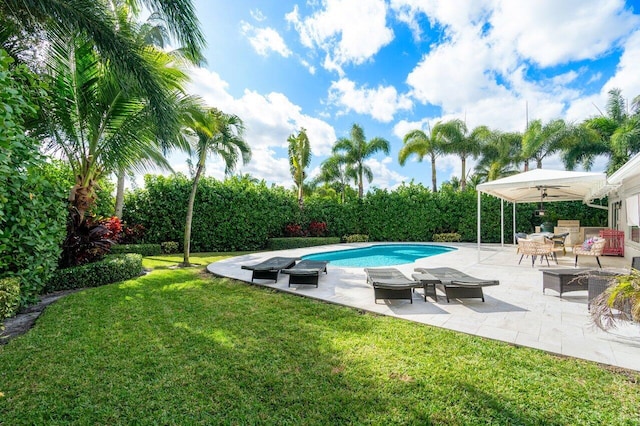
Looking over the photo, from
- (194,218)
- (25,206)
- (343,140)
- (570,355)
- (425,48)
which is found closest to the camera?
(570,355)

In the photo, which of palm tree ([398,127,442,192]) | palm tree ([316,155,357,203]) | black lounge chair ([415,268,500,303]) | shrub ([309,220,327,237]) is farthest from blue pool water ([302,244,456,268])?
palm tree ([398,127,442,192])

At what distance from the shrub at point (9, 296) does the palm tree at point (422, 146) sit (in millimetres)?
22432

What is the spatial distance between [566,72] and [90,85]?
780 inches

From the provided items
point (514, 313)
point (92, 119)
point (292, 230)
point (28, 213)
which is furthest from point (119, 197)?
point (514, 313)

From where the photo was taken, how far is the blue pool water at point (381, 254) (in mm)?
12719

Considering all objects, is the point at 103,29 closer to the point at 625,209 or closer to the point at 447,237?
the point at 625,209

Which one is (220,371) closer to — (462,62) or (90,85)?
(90,85)

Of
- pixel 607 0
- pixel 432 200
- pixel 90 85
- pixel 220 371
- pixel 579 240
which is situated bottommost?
pixel 220 371

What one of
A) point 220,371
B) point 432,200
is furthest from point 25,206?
point 432,200

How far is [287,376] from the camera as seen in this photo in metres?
3.08

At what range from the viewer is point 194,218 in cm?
1429

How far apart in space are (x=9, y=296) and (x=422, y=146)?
907 inches

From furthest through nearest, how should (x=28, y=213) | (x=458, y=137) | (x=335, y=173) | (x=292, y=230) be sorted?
1. (x=335, y=173)
2. (x=458, y=137)
3. (x=292, y=230)
4. (x=28, y=213)

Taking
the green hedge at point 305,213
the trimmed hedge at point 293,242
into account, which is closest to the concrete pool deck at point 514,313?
the green hedge at point 305,213
